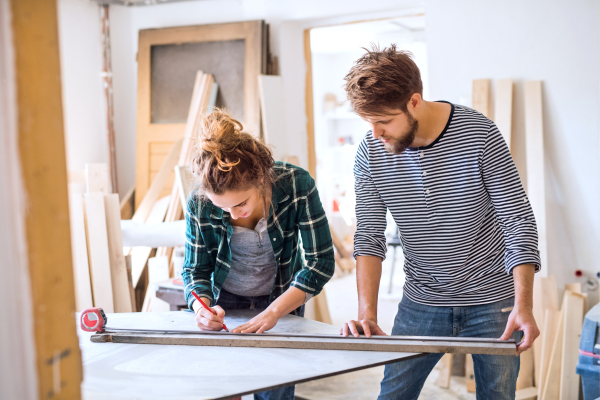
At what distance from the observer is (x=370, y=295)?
1.67 m

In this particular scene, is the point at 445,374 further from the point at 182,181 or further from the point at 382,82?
the point at 382,82

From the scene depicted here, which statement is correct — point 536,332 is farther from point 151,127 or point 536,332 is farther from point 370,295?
point 151,127

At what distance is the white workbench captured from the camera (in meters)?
1.29

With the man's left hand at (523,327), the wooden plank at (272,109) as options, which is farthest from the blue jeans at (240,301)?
the wooden plank at (272,109)

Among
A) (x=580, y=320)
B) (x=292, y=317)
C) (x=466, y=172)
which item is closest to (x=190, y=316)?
(x=292, y=317)

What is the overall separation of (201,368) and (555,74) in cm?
260

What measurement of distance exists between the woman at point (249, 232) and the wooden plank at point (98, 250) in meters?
1.29

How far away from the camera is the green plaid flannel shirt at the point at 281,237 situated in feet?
5.66

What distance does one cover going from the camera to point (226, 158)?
1532 mm

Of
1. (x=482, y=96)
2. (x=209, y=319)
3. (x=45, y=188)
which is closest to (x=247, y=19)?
(x=482, y=96)

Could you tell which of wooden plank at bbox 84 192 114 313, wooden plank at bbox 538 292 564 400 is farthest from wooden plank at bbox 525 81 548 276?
wooden plank at bbox 84 192 114 313

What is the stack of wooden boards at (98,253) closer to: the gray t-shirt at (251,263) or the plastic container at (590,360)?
the gray t-shirt at (251,263)

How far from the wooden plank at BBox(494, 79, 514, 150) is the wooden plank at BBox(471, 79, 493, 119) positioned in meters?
0.06

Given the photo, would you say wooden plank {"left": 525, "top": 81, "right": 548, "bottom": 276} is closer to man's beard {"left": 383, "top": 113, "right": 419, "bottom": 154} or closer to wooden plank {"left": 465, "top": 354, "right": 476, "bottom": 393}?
wooden plank {"left": 465, "top": 354, "right": 476, "bottom": 393}
